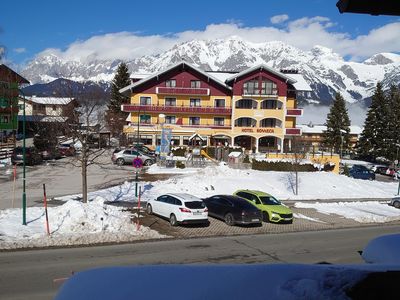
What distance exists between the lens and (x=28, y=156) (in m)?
43.1

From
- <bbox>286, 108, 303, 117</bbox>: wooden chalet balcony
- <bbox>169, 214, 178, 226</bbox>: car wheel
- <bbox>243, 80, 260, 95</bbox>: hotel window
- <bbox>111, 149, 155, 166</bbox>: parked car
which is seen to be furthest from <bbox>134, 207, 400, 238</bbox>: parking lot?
<bbox>286, 108, 303, 117</bbox>: wooden chalet balcony

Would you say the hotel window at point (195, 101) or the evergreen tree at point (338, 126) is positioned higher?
the hotel window at point (195, 101)

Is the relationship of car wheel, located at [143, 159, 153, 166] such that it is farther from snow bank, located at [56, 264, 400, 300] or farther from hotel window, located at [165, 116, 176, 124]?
snow bank, located at [56, 264, 400, 300]

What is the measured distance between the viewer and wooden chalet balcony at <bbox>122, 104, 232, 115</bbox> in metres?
62.5

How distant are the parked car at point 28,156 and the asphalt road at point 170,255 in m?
28.5

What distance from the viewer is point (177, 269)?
641cm

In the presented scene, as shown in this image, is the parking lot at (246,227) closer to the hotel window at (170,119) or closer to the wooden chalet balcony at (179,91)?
the wooden chalet balcony at (179,91)

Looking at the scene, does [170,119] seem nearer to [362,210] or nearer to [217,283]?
[362,210]

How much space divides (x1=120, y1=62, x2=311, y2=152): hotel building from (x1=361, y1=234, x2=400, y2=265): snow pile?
175ft

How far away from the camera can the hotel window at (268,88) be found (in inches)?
2534

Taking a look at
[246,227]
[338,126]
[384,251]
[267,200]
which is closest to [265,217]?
[267,200]

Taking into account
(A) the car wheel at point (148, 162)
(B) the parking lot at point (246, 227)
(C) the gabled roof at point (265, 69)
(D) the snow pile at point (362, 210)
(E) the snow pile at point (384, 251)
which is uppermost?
(C) the gabled roof at point (265, 69)

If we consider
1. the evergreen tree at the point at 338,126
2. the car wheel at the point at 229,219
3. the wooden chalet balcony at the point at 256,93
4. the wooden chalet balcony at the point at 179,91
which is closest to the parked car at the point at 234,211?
the car wheel at the point at 229,219

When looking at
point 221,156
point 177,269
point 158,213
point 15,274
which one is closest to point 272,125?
point 221,156
